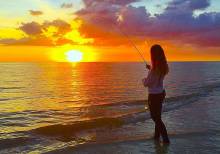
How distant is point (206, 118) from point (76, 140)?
607 centimetres

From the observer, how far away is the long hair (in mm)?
9141

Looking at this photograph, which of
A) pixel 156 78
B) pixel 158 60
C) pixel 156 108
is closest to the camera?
pixel 158 60

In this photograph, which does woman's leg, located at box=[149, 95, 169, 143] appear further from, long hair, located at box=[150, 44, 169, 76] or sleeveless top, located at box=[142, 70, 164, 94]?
long hair, located at box=[150, 44, 169, 76]

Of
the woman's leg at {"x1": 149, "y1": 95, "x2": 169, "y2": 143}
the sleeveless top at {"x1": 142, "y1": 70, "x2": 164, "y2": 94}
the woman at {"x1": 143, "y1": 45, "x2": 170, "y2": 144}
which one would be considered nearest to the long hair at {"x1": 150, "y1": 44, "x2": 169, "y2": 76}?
the woman at {"x1": 143, "y1": 45, "x2": 170, "y2": 144}

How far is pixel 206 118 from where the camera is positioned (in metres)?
15.0

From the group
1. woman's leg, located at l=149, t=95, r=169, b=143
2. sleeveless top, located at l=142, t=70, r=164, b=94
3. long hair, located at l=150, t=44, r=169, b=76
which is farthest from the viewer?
woman's leg, located at l=149, t=95, r=169, b=143

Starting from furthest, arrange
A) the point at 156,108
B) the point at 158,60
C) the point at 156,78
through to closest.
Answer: the point at 156,108, the point at 156,78, the point at 158,60

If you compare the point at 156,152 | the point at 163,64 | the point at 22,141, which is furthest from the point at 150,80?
the point at 22,141

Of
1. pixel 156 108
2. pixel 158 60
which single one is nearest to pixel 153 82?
pixel 158 60

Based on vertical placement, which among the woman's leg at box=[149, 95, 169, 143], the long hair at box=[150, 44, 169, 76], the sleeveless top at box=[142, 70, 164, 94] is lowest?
the woman's leg at box=[149, 95, 169, 143]

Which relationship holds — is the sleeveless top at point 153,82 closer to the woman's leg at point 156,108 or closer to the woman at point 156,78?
the woman at point 156,78

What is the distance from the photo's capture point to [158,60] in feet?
30.2

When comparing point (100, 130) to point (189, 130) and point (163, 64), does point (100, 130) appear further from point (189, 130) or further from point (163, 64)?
point (163, 64)

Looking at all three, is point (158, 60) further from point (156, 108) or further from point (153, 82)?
point (156, 108)
